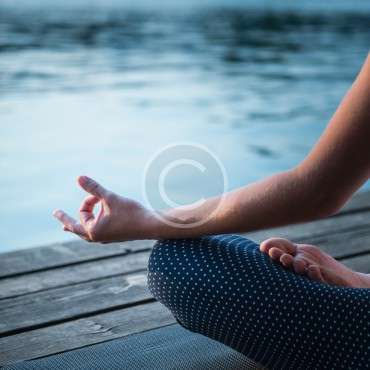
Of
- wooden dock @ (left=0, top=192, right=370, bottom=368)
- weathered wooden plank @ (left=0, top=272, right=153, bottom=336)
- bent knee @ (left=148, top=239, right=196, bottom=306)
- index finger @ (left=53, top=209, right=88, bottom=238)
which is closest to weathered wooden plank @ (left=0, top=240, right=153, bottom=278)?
wooden dock @ (left=0, top=192, right=370, bottom=368)

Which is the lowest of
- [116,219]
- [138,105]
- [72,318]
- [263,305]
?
[138,105]

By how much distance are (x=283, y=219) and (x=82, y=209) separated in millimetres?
398

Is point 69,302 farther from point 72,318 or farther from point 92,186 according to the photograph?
point 92,186

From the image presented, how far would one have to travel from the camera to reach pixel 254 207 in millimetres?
1142

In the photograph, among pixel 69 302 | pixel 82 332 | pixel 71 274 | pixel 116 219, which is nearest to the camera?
pixel 116 219

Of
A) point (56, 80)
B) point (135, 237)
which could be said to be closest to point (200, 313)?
point (135, 237)

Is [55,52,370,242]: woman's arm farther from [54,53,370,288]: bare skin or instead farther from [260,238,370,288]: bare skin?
[260,238,370,288]: bare skin

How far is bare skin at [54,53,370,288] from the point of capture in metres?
1.01

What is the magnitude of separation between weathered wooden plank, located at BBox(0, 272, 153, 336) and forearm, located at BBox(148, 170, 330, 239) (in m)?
0.65

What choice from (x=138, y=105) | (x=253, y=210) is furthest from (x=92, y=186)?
(x=138, y=105)

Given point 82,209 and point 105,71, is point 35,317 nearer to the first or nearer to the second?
point 82,209

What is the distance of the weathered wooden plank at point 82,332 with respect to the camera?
1643 millimetres

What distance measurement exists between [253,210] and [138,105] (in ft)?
18.8

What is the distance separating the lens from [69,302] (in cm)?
190
